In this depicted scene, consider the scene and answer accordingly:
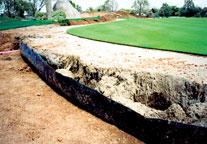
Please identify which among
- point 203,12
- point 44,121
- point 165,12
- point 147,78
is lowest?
point 44,121

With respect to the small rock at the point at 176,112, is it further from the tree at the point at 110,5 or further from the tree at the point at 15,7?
the tree at the point at 110,5

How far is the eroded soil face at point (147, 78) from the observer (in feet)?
17.4

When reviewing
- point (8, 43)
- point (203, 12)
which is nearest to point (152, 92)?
point (8, 43)

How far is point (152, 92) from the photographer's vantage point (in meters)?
6.00

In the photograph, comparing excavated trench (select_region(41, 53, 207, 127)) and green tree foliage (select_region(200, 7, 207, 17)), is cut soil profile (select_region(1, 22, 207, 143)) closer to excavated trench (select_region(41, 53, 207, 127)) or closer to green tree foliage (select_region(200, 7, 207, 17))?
excavated trench (select_region(41, 53, 207, 127))

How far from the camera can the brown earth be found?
5965mm

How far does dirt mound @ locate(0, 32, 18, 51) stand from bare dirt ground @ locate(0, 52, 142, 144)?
20.8 feet

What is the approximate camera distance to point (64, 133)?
6.19 meters

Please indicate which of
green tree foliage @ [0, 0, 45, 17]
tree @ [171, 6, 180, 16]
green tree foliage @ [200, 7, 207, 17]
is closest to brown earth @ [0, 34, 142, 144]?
green tree foliage @ [200, 7, 207, 17]

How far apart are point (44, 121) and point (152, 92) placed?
111 inches

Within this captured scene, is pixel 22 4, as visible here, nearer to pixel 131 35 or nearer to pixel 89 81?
pixel 131 35

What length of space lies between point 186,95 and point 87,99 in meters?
2.73

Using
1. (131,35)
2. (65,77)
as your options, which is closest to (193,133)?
(65,77)

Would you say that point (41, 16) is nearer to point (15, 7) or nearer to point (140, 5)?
point (15, 7)
